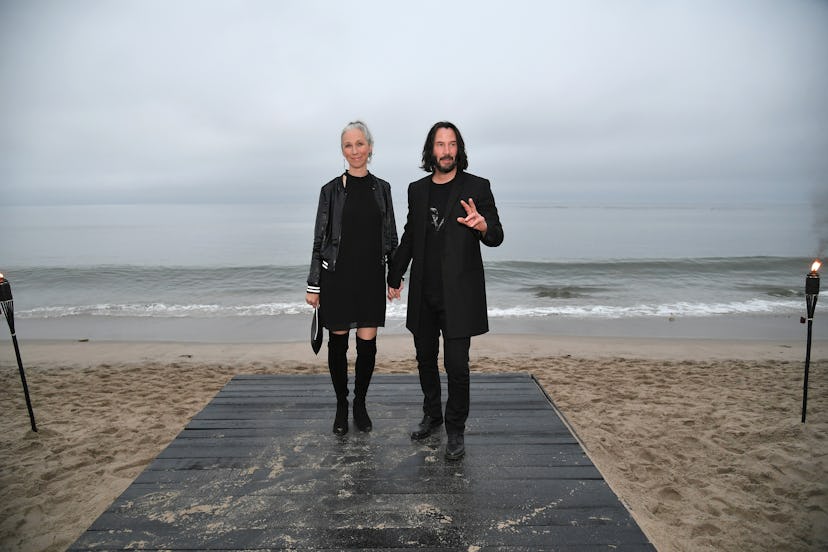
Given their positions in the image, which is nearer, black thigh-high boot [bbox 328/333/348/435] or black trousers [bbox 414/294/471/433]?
black trousers [bbox 414/294/471/433]

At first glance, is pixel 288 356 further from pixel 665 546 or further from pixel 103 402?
pixel 665 546

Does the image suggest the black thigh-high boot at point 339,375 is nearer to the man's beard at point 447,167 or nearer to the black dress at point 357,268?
the black dress at point 357,268

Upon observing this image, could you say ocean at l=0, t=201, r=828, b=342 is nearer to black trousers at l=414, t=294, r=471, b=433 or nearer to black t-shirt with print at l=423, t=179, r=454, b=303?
black trousers at l=414, t=294, r=471, b=433

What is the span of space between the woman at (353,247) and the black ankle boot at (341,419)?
581 mm

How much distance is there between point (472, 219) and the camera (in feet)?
9.23

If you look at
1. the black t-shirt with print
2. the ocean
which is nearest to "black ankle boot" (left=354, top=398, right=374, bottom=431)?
the black t-shirt with print

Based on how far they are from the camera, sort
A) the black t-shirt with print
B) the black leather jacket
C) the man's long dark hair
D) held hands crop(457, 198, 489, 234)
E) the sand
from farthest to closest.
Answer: the sand < the black leather jacket < the black t-shirt with print < the man's long dark hair < held hands crop(457, 198, 489, 234)

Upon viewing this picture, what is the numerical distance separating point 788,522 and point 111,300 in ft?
56.7

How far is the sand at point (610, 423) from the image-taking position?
349 centimetres

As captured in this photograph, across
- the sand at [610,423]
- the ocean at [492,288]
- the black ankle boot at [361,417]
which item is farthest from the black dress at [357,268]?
the ocean at [492,288]

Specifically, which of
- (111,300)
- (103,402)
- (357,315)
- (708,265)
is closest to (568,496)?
(357,315)

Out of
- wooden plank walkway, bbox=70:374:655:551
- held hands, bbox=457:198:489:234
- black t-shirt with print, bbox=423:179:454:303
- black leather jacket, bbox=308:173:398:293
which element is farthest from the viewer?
black leather jacket, bbox=308:173:398:293

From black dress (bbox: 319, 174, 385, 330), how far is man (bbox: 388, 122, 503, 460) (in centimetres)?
25

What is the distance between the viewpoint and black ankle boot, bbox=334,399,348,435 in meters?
3.52
